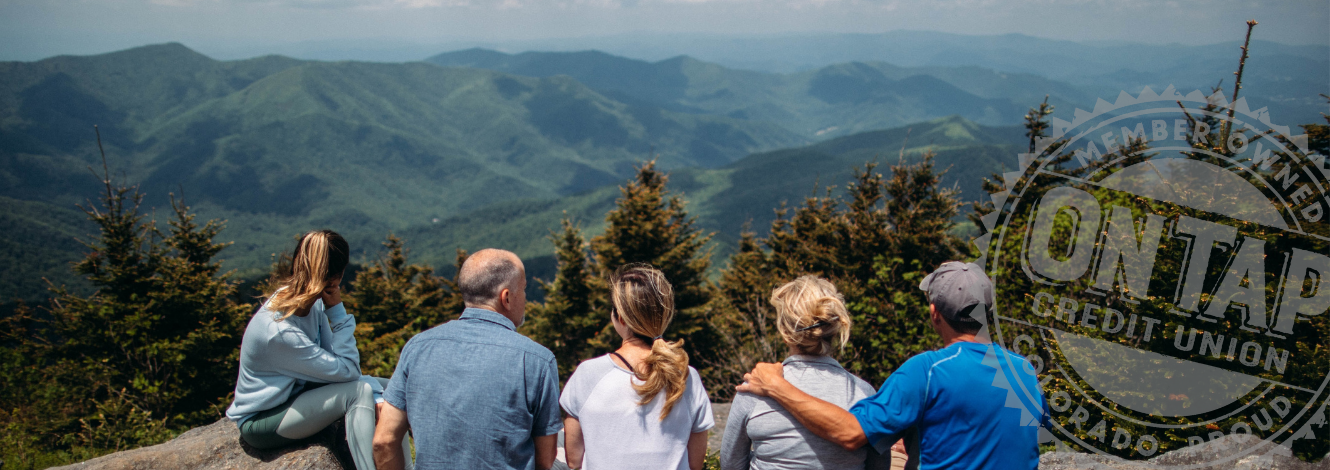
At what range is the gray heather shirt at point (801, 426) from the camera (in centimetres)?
331

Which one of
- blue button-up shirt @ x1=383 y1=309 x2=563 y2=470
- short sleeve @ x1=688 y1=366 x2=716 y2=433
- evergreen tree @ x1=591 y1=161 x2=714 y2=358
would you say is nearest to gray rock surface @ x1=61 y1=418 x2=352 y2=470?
blue button-up shirt @ x1=383 y1=309 x2=563 y2=470

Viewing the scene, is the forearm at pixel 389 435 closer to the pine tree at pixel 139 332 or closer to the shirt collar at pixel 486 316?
the shirt collar at pixel 486 316

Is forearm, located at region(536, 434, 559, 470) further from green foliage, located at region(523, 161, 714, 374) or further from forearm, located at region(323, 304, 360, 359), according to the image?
green foliage, located at region(523, 161, 714, 374)

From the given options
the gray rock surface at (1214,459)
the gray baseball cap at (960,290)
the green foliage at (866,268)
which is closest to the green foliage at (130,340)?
the green foliage at (866,268)

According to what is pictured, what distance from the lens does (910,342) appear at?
33.3ft

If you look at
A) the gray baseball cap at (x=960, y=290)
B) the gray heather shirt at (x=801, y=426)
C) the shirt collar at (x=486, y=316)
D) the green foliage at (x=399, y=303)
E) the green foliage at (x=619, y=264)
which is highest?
the gray baseball cap at (x=960, y=290)

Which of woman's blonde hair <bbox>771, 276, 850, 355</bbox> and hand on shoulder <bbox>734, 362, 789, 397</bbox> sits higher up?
woman's blonde hair <bbox>771, 276, 850, 355</bbox>

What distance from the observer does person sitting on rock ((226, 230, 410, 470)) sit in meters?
3.71

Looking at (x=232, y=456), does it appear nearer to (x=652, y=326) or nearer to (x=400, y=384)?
(x=400, y=384)

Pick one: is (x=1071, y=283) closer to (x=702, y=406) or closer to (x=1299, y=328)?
(x=1299, y=328)

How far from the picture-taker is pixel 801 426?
3.32 m

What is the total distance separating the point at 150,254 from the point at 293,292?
15.3 metres

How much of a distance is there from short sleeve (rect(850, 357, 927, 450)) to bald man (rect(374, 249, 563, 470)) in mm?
1801

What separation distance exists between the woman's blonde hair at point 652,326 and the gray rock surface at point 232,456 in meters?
2.65
